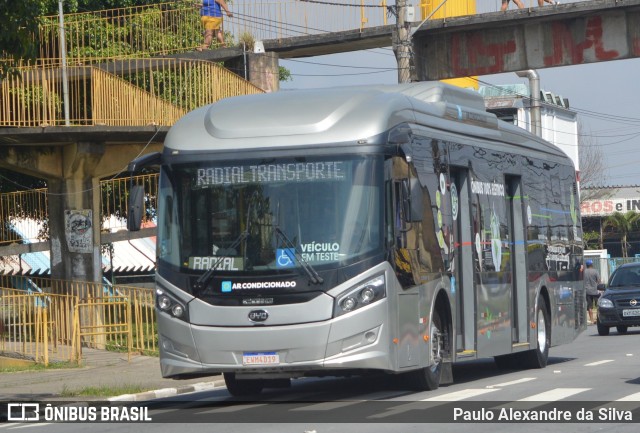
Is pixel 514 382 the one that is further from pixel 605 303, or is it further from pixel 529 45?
pixel 529 45

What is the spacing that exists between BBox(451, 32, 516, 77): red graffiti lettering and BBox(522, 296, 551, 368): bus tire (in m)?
13.5

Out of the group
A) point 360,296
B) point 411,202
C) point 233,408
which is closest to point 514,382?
point 411,202

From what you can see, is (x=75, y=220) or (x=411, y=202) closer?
(x=411, y=202)

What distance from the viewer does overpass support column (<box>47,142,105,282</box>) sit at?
2530cm

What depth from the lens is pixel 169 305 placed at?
542 inches

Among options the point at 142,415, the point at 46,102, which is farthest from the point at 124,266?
the point at 142,415

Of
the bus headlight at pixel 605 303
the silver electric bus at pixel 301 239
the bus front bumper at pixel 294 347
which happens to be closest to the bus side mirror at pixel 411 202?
the silver electric bus at pixel 301 239

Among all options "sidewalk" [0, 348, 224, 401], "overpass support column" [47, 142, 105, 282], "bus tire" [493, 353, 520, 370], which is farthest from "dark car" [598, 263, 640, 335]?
"sidewalk" [0, 348, 224, 401]

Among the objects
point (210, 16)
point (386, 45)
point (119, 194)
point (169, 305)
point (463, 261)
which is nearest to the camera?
point (169, 305)

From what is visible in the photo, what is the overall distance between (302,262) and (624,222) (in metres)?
63.3

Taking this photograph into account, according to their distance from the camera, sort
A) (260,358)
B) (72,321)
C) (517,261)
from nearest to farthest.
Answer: (260,358) < (517,261) < (72,321)

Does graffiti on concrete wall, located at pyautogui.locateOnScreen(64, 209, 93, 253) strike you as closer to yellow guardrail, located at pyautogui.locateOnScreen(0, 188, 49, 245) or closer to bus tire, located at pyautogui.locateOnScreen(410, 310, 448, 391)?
yellow guardrail, located at pyautogui.locateOnScreen(0, 188, 49, 245)

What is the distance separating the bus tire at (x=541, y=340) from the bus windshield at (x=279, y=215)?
6489mm

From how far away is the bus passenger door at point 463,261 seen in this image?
16031 mm
